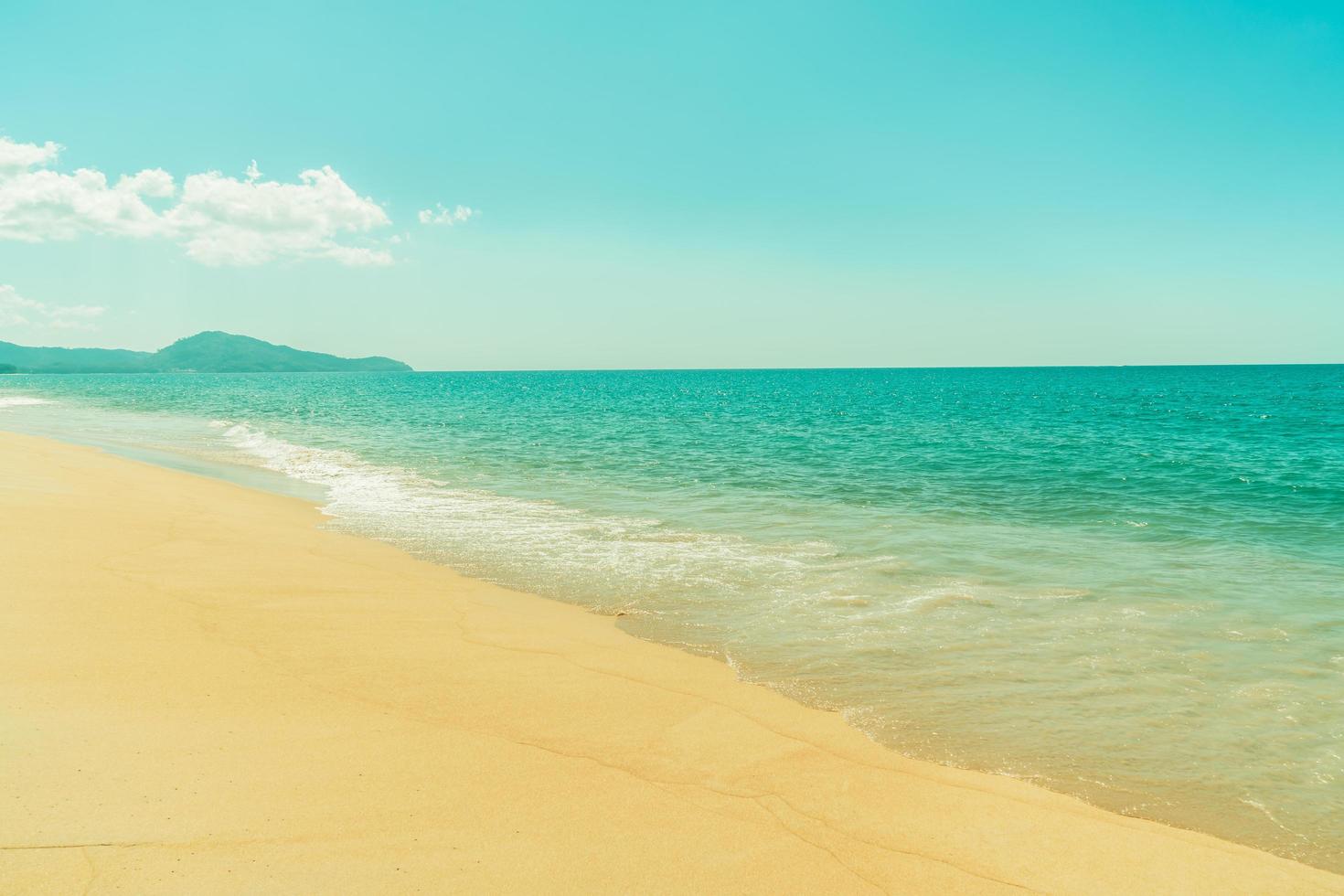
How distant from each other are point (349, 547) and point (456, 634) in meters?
5.07

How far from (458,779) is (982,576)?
333 inches

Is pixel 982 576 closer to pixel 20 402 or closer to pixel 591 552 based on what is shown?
pixel 591 552

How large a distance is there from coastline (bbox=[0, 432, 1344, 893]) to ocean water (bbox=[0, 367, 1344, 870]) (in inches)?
26.6

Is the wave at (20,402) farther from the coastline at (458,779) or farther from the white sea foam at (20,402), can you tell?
the coastline at (458,779)

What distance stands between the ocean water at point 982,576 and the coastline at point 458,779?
0.67 metres

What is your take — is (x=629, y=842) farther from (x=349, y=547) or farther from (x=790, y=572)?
(x=349, y=547)

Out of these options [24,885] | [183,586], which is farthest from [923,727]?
[183,586]

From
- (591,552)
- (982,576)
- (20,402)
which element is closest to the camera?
(982,576)

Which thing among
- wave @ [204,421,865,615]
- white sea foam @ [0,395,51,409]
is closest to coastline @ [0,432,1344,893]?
wave @ [204,421,865,615]

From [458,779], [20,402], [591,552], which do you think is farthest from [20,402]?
[458,779]

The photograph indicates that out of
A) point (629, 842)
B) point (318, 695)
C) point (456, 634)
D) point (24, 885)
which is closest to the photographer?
point (24, 885)

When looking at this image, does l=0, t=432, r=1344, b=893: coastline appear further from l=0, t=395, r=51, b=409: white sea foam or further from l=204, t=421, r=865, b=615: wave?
l=0, t=395, r=51, b=409: white sea foam

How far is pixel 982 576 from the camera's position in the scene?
10555mm

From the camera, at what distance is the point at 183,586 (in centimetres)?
808
